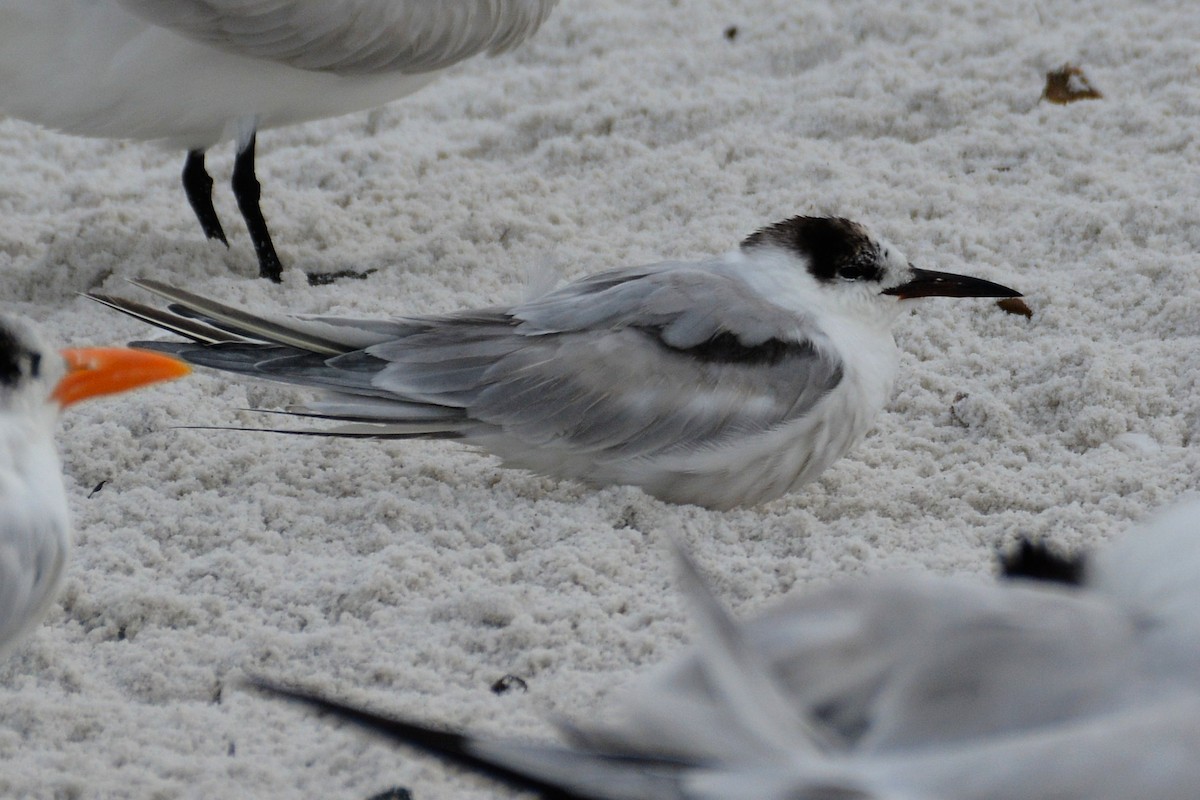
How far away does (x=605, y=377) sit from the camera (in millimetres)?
2697

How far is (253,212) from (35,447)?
1.76 m

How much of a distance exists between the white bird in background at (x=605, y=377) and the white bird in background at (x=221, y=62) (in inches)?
32.0

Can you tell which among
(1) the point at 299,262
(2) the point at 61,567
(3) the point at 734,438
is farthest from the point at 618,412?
(1) the point at 299,262

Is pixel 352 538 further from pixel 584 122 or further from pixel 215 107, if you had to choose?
pixel 584 122

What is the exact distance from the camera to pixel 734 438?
8.79 ft

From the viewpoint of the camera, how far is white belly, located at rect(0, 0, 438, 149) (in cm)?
331

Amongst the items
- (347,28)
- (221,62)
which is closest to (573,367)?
(347,28)

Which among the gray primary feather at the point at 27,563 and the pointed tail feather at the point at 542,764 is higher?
the pointed tail feather at the point at 542,764

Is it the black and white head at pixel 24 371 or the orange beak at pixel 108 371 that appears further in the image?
the orange beak at pixel 108 371

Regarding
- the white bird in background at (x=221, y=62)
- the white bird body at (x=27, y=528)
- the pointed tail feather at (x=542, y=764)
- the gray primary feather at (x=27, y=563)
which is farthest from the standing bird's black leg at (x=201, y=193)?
the pointed tail feather at (x=542, y=764)

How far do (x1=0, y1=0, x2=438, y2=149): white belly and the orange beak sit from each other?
53.2 inches

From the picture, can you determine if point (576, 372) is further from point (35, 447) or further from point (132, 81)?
point (132, 81)

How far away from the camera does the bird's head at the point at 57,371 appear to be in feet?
6.68

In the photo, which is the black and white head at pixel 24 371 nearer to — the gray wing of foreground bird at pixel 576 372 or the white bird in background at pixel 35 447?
the white bird in background at pixel 35 447
